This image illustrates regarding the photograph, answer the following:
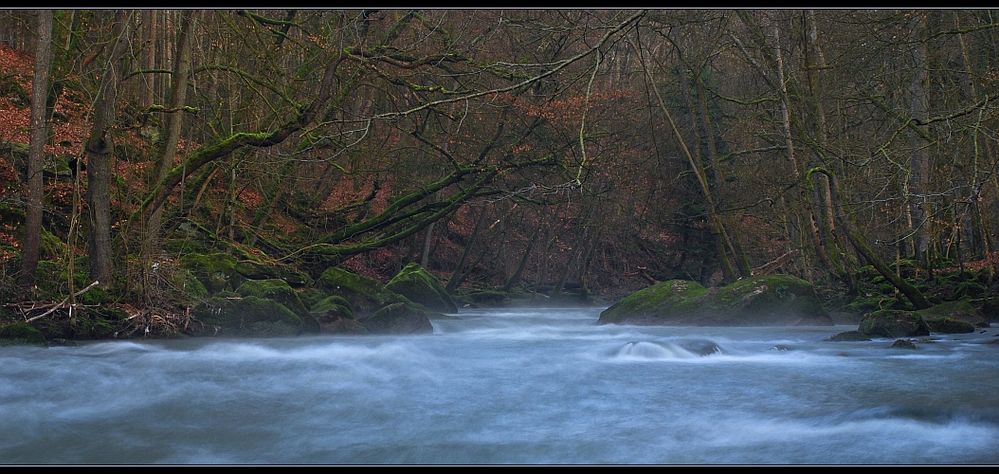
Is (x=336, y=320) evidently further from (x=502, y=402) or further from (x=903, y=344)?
(x=903, y=344)

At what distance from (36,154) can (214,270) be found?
3764 millimetres

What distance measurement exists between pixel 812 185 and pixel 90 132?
13.0 m

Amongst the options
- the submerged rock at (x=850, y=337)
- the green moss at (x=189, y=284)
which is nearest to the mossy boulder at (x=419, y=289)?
Result: the green moss at (x=189, y=284)

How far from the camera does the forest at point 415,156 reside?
39.0 feet

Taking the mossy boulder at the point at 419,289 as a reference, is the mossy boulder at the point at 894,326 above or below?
below

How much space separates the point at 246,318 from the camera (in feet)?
43.6

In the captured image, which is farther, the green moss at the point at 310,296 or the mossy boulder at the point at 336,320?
the green moss at the point at 310,296

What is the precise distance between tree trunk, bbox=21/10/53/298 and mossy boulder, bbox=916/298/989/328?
13.3 meters

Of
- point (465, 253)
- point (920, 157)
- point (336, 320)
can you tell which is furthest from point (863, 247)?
point (465, 253)

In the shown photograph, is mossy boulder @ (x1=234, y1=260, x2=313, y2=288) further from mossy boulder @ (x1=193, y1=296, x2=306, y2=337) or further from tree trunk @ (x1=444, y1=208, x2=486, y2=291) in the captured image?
tree trunk @ (x1=444, y1=208, x2=486, y2=291)

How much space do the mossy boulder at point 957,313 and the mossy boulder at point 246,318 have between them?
10173 millimetres

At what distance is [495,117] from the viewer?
19.1 m

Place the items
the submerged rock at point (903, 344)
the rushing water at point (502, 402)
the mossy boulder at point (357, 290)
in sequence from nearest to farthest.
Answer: the rushing water at point (502, 402) → the submerged rock at point (903, 344) → the mossy boulder at point (357, 290)

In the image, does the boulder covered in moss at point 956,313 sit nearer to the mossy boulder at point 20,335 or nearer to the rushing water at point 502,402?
the rushing water at point 502,402
